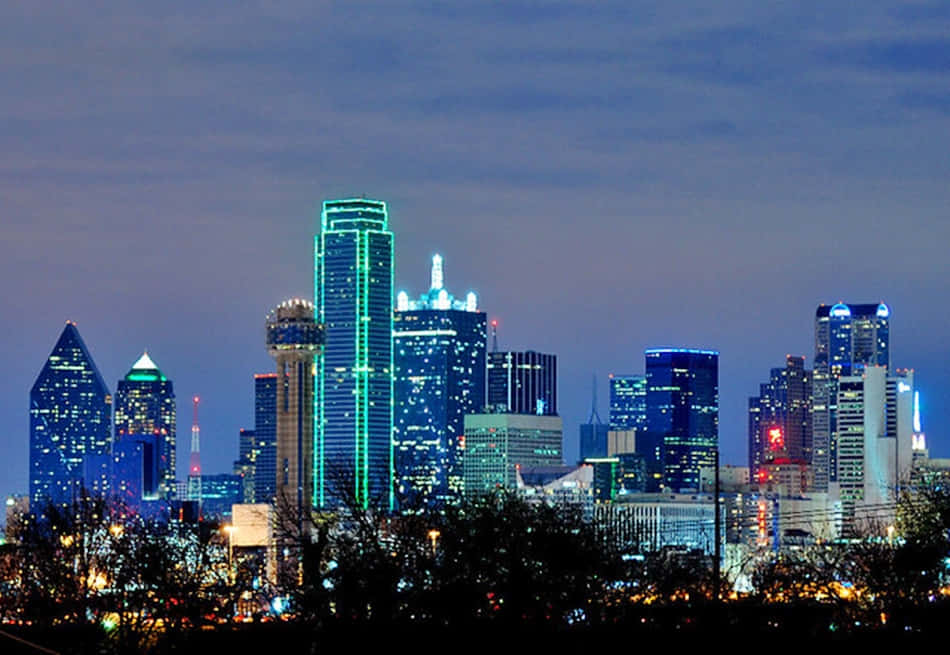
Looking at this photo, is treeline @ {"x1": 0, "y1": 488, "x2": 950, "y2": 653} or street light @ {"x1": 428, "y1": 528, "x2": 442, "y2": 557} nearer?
treeline @ {"x1": 0, "y1": 488, "x2": 950, "y2": 653}

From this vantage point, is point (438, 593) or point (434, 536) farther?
point (434, 536)

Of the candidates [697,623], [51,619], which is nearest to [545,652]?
[697,623]

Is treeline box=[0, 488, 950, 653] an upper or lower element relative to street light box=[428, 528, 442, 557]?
lower

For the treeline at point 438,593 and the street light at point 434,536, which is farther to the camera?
the street light at point 434,536

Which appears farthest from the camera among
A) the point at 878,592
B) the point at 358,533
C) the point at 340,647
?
the point at 878,592

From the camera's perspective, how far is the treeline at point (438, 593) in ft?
179

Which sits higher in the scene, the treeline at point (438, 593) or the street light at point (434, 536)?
the street light at point (434, 536)

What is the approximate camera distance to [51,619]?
59969 millimetres

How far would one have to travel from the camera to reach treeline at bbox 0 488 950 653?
5453cm

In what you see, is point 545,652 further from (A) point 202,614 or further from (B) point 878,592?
(B) point 878,592

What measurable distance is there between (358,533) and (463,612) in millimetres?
5675

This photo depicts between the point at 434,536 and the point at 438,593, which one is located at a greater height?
the point at 434,536

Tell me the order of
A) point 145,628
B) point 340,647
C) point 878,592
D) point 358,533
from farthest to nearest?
point 878,592
point 358,533
point 145,628
point 340,647

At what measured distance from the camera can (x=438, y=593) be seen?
58625 millimetres
